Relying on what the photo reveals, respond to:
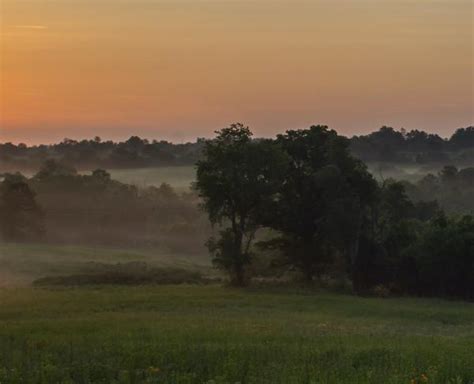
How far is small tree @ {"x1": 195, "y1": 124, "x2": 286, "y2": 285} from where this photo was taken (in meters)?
52.8

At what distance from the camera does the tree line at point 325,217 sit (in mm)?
50281

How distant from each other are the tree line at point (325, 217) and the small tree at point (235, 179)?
0.25ft

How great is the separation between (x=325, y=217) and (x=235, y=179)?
7.35 metres

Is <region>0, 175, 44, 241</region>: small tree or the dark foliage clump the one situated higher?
<region>0, 175, 44, 241</region>: small tree

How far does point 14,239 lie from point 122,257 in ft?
79.8

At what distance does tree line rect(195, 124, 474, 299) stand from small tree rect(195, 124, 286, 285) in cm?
8

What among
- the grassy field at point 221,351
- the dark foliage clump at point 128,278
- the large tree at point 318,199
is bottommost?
the dark foliage clump at point 128,278

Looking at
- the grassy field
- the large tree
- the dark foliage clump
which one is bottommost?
the dark foliage clump

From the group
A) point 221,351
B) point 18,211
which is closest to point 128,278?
point 221,351

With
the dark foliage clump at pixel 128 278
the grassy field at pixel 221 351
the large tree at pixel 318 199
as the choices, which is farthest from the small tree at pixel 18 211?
the grassy field at pixel 221 351

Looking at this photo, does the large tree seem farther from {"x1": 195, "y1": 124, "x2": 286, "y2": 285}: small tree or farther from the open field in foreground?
the open field in foreground

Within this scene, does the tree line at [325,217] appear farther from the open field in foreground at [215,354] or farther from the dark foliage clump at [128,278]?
the open field in foreground at [215,354]

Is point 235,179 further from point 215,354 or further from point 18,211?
point 18,211

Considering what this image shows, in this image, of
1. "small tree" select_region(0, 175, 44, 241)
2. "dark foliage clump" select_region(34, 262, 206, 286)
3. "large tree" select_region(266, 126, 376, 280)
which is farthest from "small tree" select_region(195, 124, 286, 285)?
"small tree" select_region(0, 175, 44, 241)
